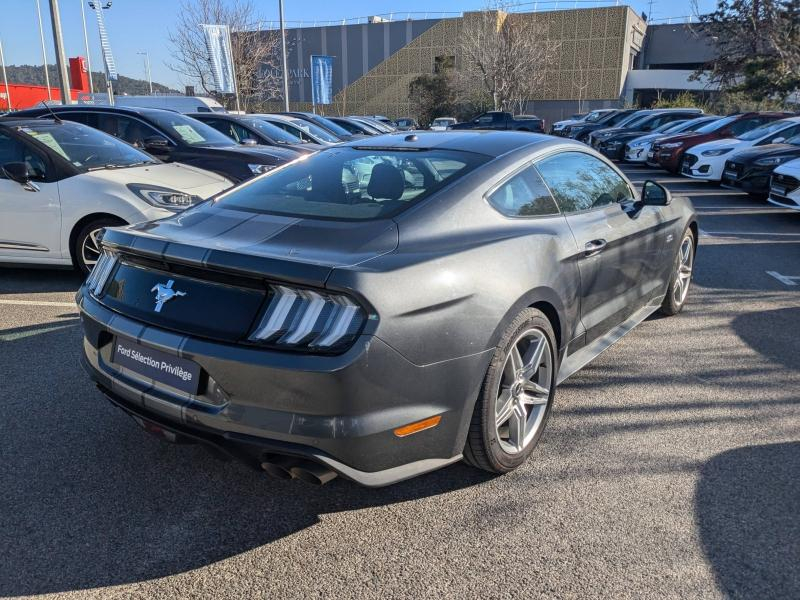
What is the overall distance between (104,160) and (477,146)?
15.4 ft

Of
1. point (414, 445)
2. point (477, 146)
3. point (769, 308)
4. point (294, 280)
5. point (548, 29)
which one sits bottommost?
point (769, 308)

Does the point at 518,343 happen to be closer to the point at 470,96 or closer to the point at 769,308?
the point at 769,308

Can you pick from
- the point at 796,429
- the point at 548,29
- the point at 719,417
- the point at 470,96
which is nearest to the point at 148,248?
the point at 719,417

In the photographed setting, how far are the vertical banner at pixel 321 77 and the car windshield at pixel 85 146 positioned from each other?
27.8m

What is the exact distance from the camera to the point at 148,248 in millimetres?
2691

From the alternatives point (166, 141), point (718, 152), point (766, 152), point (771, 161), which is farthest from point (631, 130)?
point (166, 141)

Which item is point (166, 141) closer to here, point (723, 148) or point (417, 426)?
point (417, 426)

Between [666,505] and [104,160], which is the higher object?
[104,160]

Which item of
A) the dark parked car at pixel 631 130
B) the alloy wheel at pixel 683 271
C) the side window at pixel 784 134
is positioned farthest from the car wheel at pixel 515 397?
the dark parked car at pixel 631 130

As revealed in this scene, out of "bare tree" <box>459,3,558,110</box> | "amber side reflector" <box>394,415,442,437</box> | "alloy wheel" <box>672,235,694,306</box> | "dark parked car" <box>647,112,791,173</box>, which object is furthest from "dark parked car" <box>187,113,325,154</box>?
"bare tree" <box>459,3,558,110</box>

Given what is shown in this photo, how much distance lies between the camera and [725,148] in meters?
14.1

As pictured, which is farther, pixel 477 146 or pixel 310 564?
pixel 477 146

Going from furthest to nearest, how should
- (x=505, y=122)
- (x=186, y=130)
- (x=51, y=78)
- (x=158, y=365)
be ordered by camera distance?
(x=51, y=78) → (x=505, y=122) → (x=186, y=130) → (x=158, y=365)

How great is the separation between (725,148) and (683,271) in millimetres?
10173
